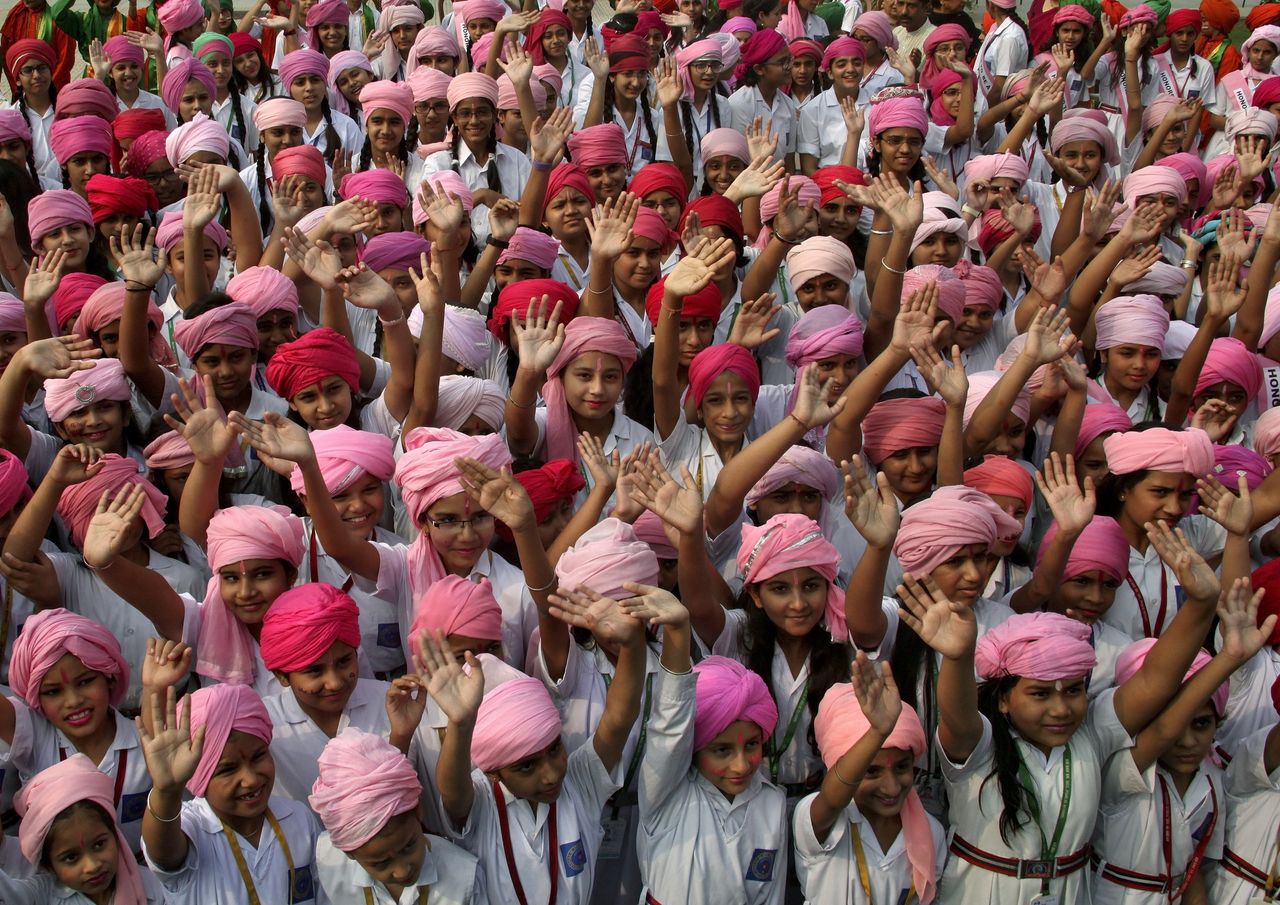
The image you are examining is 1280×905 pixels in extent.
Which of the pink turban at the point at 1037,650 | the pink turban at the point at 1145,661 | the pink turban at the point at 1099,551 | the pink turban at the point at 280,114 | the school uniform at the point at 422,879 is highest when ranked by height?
the pink turban at the point at 280,114

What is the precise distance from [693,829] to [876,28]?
24.0ft

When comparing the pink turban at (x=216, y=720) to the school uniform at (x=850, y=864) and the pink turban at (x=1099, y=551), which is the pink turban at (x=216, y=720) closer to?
the school uniform at (x=850, y=864)

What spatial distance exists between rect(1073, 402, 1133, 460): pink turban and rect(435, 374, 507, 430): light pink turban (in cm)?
212

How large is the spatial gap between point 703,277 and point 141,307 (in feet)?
6.79

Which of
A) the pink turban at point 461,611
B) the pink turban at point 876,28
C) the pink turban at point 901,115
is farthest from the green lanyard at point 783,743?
the pink turban at point 876,28

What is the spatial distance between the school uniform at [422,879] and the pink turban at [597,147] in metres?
4.25

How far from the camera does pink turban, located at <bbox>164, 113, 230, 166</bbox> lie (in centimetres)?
684

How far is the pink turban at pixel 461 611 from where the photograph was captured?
12.9 ft

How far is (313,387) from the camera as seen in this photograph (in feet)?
16.3

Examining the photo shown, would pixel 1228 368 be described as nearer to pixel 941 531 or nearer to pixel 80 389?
pixel 941 531

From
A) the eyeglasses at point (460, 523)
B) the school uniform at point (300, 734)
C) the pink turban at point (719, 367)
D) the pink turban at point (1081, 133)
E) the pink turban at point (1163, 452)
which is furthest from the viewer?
the pink turban at point (1081, 133)

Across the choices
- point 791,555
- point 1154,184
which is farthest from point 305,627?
point 1154,184

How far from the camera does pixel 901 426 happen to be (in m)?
4.97

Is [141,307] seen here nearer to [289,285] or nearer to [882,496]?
[289,285]
